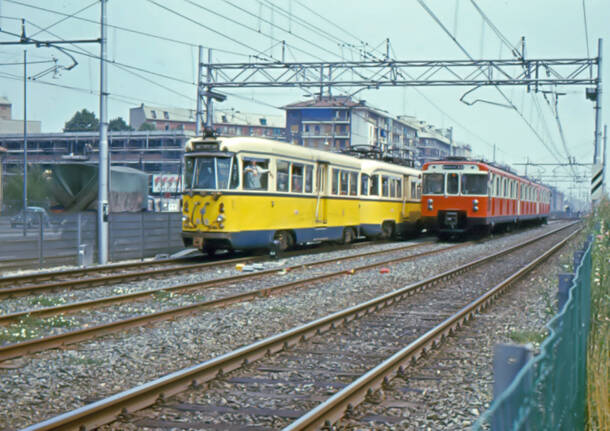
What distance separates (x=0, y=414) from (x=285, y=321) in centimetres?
471

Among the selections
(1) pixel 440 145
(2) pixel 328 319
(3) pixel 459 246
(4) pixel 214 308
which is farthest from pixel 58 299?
(1) pixel 440 145

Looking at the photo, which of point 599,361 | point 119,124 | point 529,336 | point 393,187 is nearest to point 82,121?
point 119,124

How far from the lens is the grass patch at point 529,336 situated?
796 centimetres

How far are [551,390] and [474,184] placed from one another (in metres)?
25.0

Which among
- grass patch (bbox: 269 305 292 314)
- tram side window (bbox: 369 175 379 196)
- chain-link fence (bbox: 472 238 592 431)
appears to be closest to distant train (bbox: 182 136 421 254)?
tram side window (bbox: 369 175 379 196)

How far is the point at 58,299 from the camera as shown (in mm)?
11438

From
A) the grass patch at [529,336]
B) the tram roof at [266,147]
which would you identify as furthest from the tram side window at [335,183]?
the grass patch at [529,336]

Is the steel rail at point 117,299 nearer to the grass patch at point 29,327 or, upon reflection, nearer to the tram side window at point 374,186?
the grass patch at point 29,327

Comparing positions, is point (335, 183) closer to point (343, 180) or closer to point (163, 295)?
point (343, 180)

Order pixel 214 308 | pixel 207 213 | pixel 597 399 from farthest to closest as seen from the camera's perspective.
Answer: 1. pixel 207 213
2. pixel 214 308
3. pixel 597 399

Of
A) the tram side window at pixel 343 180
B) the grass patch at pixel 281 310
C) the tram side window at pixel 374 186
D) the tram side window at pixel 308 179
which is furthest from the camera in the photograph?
the tram side window at pixel 374 186

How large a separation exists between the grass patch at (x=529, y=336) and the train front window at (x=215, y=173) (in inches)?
374

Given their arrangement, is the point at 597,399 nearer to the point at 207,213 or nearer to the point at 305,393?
the point at 305,393

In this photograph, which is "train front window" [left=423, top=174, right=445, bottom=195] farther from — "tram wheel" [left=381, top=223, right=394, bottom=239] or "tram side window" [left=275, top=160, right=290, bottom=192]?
"tram side window" [left=275, top=160, right=290, bottom=192]
